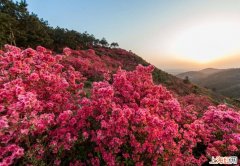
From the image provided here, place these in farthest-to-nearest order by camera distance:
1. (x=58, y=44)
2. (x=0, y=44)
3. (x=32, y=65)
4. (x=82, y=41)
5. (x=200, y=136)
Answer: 1. (x=82, y=41)
2. (x=58, y=44)
3. (x=0, y=44)
4. (x=200, y=136)
5. (x=32, y=65)

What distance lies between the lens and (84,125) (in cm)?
542

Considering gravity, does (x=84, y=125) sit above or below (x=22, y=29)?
below

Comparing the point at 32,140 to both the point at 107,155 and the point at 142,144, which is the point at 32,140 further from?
the point at 142,144

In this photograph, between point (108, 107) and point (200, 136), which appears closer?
point (108, 107)

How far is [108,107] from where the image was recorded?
537 cm

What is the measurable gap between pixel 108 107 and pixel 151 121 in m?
1.02

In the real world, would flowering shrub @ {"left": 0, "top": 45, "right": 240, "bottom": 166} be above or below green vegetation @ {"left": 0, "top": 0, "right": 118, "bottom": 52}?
below

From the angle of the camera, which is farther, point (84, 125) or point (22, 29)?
point (22, 29)

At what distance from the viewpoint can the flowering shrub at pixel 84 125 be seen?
4.59 meters

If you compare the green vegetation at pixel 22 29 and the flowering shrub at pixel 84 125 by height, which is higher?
the green vegetation at pixel 22 29

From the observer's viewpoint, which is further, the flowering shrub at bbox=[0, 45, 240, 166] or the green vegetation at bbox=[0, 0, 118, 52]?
the green vegetation at bbox=[0, 0, 118, 52]

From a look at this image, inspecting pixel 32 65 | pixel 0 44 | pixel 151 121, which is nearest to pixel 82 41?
pixel 0 44

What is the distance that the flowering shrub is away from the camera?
459 cm

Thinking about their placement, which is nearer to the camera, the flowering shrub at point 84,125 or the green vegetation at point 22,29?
the flowering shrub at point 84,125
